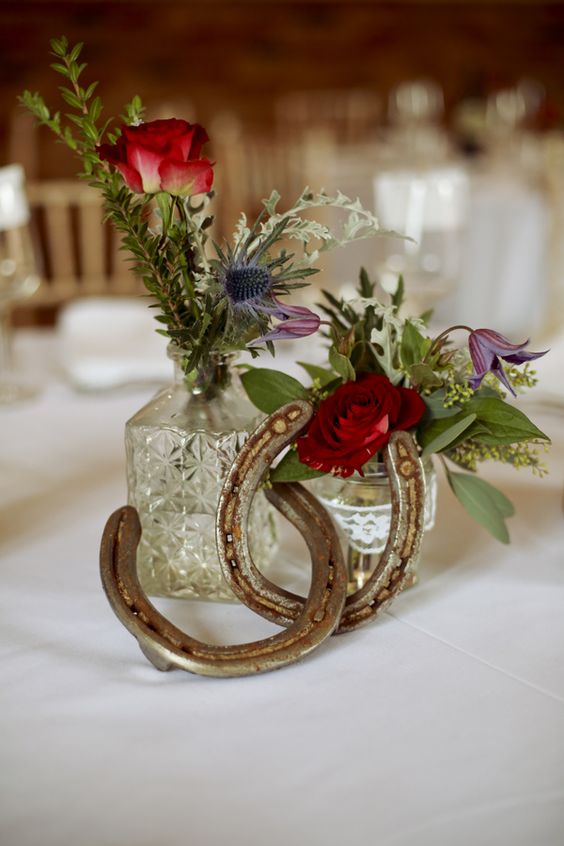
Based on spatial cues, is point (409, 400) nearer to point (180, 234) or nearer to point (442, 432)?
point (442, 432)

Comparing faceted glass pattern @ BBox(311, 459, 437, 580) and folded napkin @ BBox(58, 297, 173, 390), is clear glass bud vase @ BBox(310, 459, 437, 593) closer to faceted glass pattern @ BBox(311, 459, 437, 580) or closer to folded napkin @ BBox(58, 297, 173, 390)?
faceted glass pattern @ BBox(311, 459, 437, 580)

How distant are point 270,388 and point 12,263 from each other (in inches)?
28.4

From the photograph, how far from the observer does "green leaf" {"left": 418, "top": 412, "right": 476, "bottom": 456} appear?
0.72m

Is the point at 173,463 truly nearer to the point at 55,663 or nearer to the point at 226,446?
the point at 226,446

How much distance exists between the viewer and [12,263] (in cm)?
137

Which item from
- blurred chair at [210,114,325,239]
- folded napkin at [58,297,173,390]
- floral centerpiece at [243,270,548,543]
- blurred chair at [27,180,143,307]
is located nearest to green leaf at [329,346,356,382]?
floral centerpiece at [243,270,548,543]

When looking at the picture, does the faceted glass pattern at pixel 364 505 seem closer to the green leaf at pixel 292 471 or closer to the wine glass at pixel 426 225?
the green leaf at pixel 292 471

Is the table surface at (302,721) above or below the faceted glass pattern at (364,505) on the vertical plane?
below

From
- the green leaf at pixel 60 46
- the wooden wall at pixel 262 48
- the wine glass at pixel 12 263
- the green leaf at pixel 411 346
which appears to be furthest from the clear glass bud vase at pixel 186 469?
the wooden wall at pixel 262 48

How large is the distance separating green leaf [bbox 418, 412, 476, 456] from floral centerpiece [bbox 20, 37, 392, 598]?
136 mm

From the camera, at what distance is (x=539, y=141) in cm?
408

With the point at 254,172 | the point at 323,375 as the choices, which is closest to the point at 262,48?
the point at 254,172

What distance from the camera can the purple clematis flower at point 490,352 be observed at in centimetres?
69

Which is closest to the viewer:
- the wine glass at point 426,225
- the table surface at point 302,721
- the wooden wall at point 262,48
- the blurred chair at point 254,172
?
the table surface at point 302,721
